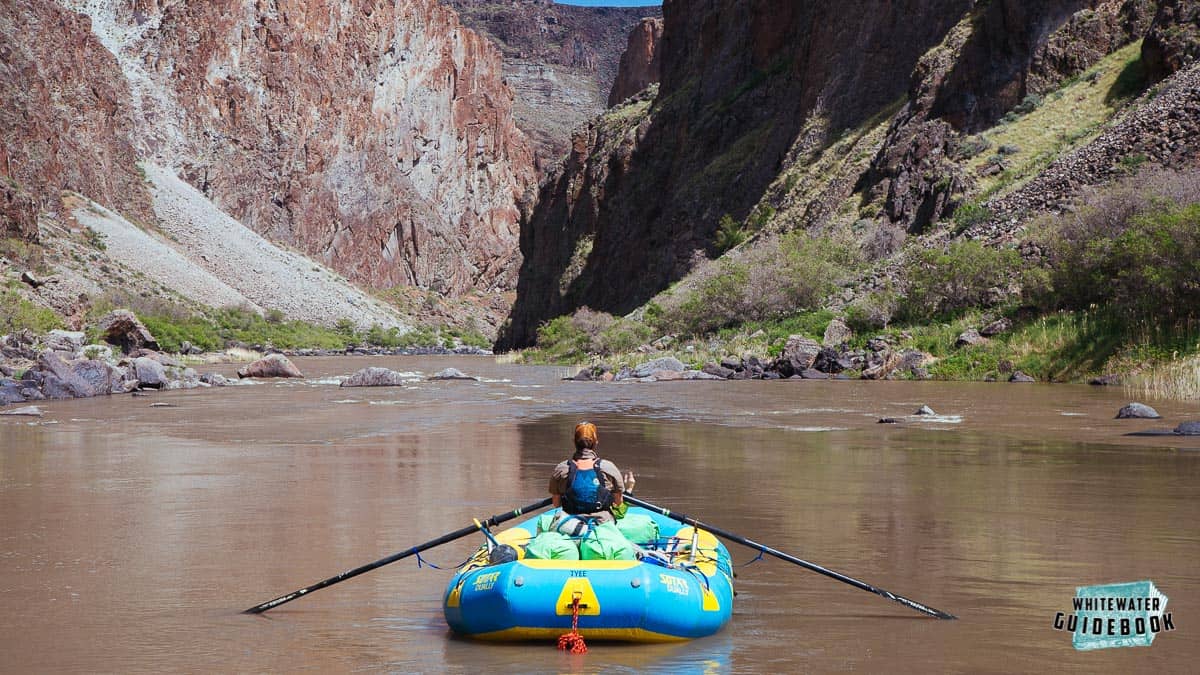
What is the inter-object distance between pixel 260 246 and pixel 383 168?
55727mm

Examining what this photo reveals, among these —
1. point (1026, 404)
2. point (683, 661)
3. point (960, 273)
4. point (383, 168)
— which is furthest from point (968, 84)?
point (383, 168)

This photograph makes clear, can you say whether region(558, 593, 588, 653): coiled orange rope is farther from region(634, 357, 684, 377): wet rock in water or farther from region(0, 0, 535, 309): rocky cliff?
region(0, 0, 535, 309): rocky cliff

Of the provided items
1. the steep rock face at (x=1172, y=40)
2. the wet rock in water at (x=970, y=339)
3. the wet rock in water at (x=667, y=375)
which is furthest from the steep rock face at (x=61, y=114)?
the steep rock face at (x=1172, y=40)

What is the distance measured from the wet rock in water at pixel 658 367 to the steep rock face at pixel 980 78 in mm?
11585

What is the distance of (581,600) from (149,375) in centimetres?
3548

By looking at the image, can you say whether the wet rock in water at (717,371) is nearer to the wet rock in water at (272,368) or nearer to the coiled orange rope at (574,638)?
the wet rock in water at (272,368)

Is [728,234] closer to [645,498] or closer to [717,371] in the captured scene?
[717,371]

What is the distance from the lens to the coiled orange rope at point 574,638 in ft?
26.2

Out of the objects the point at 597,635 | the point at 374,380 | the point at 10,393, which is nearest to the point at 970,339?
the point at 374,380

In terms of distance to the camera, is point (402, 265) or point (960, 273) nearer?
point (960, 273)

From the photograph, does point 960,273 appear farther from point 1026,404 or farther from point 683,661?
point 683,661

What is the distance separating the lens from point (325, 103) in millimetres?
173625

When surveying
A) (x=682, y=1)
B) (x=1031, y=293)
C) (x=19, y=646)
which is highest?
(x=682, y=1)

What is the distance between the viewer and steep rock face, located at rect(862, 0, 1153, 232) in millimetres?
46469
